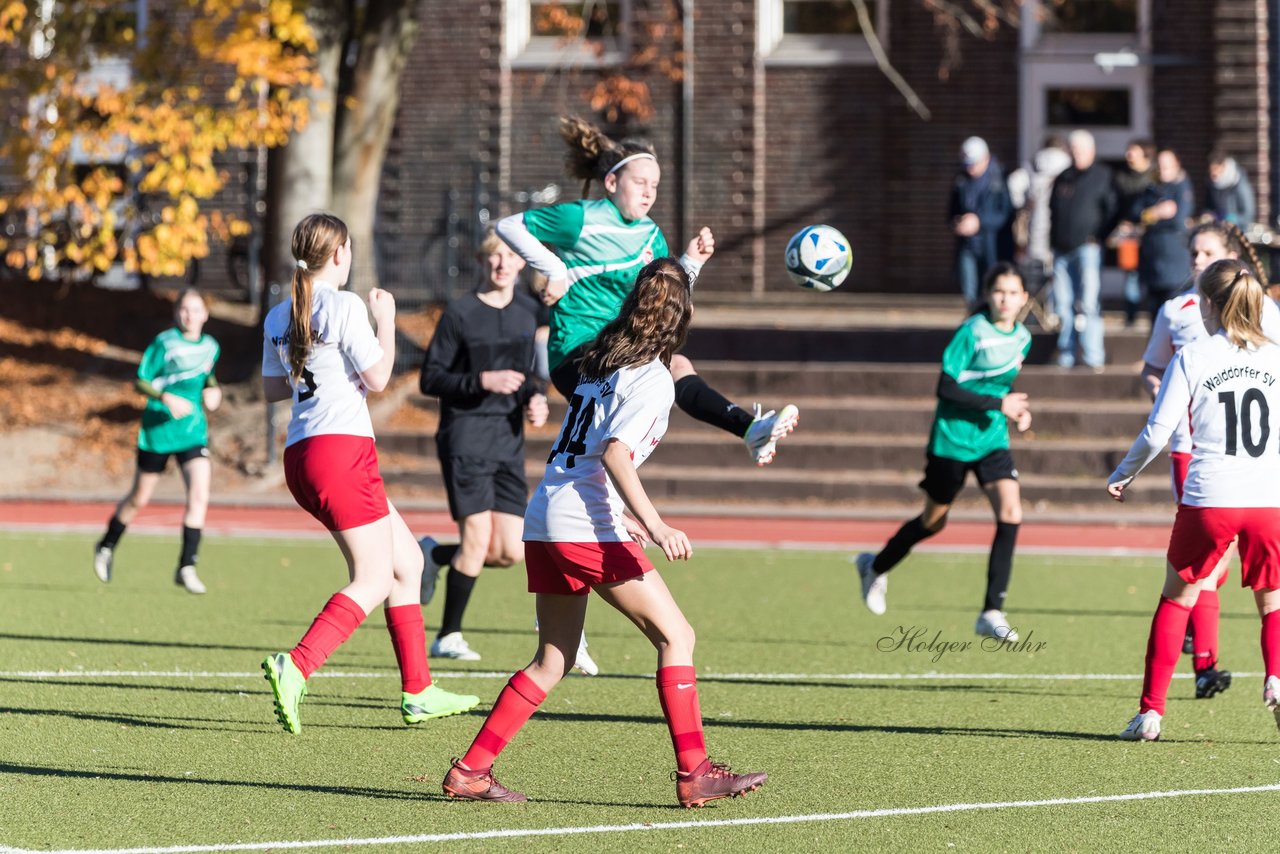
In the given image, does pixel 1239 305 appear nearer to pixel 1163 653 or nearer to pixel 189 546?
pixel 1163 653

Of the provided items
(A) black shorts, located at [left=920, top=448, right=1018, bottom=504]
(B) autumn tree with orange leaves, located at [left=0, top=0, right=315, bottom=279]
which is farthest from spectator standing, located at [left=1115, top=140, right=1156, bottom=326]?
(A) black shorts, located at [left=920, top=448, right=1018, bottom=504]

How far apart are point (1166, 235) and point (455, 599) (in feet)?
37.6

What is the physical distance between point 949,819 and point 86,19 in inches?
648

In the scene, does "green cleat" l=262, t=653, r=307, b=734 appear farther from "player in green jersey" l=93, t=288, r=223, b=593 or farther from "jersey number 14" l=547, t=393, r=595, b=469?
"player in green jersey" l=93, t=288, r=223, b=593

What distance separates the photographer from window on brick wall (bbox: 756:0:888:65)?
997 inches

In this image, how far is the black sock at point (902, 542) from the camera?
10070mm

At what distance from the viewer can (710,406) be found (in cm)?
666

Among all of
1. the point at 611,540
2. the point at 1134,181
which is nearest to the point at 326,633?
the point at 611,540

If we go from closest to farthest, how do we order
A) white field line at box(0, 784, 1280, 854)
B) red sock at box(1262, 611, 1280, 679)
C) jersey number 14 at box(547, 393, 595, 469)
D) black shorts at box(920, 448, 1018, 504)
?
white field line at box(0, 784, 1280, 854) < jersey number 14 at box(547, 393, 595, 469) < red sock at box(1262, 611, 1280, 679) < black shorts at box(920, 448, 1018, 504)

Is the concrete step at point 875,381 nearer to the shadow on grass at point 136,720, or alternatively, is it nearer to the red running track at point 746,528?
the red running track at point 746,528

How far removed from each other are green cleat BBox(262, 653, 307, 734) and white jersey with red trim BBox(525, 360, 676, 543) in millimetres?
1042

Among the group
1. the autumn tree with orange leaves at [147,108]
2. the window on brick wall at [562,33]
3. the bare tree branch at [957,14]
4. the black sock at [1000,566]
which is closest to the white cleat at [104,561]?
the black sock at [1000,566]

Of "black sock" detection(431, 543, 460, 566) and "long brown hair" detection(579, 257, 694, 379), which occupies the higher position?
"long brown hair" detection(579, 257, 694, 379)

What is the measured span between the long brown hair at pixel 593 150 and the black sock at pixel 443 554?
2256 millimetres
